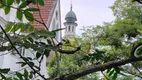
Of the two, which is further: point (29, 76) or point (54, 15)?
point (54, 15)

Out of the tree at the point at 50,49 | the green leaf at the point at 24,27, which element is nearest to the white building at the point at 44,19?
the tree at the point at 50,49

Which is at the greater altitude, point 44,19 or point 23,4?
point 23,4

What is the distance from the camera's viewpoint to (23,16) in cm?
96

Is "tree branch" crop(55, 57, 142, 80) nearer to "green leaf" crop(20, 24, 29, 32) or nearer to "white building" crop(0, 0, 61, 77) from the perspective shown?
"green leaf" crop(20, 24, 29, 32)

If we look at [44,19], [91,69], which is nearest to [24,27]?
[91,69]

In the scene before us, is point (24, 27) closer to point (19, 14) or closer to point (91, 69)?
point (19, 14)

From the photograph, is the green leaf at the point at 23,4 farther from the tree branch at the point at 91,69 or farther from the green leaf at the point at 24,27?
the tree branch at the point at 91,69

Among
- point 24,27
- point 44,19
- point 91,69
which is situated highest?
point 24,27

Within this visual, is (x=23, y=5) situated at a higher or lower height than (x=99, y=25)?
higher

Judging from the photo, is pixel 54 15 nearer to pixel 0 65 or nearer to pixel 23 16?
pixel 0 65

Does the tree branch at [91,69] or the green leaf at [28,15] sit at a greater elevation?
the green leaf at [28,15]

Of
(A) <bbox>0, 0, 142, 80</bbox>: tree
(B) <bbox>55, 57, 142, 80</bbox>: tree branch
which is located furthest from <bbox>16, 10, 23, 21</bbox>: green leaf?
(B) <bbox>55, 57, 142, 80</bbox>: tree branch

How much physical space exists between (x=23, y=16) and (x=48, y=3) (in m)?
11.8

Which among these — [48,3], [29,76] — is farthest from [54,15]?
[29,76]
